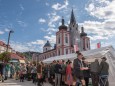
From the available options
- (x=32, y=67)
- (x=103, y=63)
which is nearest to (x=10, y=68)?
(x=32, y=67)

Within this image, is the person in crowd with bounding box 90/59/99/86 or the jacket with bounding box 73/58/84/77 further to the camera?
the person in crowd with bounding box 90/59/99/86

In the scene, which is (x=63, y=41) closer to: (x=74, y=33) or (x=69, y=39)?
(x=69, y=39)

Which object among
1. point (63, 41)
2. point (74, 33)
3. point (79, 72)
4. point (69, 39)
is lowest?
point (79, 72)

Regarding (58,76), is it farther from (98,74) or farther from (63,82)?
(98,74)

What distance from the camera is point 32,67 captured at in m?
19.6

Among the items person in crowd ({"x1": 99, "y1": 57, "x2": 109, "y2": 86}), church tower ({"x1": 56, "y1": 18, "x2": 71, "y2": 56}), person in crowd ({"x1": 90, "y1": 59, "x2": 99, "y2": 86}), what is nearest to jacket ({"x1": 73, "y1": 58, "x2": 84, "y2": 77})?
person in crowd ({"x1": 99, "y1": 57, "x2": 109, "y2": 86})

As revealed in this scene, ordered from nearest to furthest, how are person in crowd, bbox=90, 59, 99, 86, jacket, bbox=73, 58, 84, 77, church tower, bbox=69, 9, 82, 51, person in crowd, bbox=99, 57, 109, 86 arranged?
jacket, bbox=73, 58, 84, 77 < person in crowd, bbox=99, 57, 109, 86 < person in crowd, bbox=90, 59, 99, 86 < church tower, bbox=69, 9, 82, 51

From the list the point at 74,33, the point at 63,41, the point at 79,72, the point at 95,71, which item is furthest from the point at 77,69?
the point at 74,33

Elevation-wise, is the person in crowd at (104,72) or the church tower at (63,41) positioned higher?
the church tower at (63,41)

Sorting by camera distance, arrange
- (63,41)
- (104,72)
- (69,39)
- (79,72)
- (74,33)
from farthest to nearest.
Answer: (74,33), (69,39), (63,41), (104,72), (79,72)

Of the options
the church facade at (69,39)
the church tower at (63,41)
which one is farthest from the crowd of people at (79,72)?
the church facade at (69,39)

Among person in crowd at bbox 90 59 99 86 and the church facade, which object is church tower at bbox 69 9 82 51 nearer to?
the church facade

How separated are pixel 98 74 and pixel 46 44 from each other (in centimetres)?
10088

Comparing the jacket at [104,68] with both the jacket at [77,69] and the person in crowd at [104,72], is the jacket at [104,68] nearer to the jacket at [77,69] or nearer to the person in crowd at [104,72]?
the person in crowd at [104,72]
